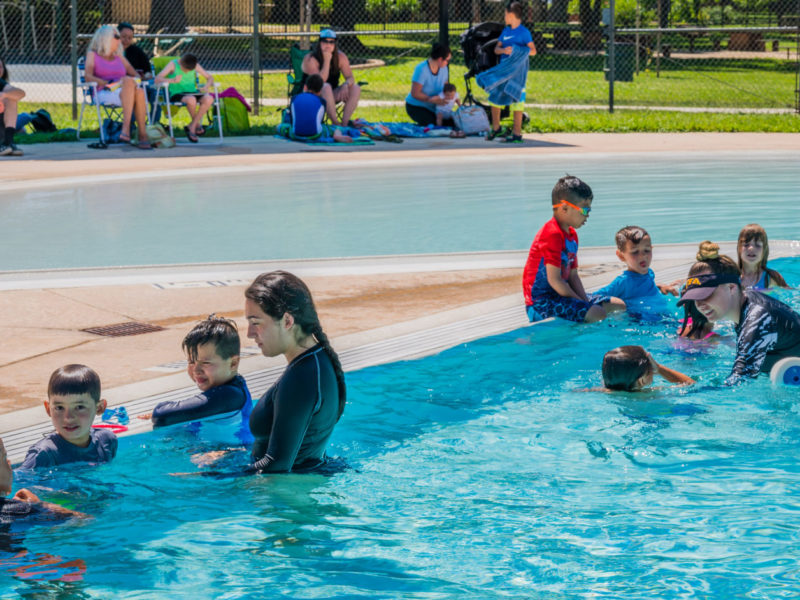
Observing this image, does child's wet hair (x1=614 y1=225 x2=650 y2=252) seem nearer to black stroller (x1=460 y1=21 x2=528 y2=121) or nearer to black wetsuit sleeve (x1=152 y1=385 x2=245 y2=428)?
black wetsuit sleeve (x1=152 y1=385 x2=245 y2=428)

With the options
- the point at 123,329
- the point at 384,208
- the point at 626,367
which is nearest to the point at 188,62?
the point at 384,208

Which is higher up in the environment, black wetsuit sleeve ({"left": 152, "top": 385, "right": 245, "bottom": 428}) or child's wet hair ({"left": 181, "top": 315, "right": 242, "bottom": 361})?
child's wet hair ({"left": 181, "top": 315, "right": 242, "bottom": 361})

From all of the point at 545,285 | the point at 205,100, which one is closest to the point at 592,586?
the point at 545,285

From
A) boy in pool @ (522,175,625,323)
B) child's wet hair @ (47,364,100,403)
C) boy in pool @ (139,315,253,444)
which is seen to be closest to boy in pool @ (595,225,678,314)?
boy in pool @ (522,175,625,323)

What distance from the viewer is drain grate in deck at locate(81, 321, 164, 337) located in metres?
7.22

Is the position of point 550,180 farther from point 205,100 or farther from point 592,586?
point 592,586

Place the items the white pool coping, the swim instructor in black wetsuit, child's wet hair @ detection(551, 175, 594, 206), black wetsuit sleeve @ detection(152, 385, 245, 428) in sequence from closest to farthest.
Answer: the swim instructor in black wetsuit, black wetsuit sleeve @ detection(152, 385, 245, 428), the white pool coping, child's wet hair @ detection(551, 175, 594, 206)

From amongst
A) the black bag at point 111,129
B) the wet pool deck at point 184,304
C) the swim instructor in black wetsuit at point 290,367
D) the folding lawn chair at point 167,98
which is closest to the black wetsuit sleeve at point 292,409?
the swim instructor in black wetsuit at point 290,367

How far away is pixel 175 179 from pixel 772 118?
11.2 metres

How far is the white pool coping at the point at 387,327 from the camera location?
5652 millimetres

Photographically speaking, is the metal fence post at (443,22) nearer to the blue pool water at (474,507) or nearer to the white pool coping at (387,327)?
the white pool coping at (387,327)

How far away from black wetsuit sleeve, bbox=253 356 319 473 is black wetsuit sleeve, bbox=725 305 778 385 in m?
2.74

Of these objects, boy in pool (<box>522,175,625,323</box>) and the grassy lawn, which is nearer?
boy in pool (<box>522,175,625,323</box>)

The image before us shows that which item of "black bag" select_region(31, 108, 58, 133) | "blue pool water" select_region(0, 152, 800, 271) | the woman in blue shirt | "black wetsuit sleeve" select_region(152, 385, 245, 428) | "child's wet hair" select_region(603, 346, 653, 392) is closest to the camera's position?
"black wetsuit sleeve" select_region(152, 385, 245, 428)
